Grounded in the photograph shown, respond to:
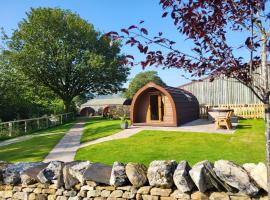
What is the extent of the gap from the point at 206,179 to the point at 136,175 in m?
1.40

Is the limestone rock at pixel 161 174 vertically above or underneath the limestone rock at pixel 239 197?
above

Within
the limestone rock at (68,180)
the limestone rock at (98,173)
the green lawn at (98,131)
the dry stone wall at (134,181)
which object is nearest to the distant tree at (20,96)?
the green lawn at (98,131)

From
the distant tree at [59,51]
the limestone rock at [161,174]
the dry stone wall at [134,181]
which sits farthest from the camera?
the distant tree at [59,51]

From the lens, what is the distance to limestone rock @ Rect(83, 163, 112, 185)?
5848 millimetres

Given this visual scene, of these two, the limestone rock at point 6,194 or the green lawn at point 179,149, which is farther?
the green lawn at point 179,149

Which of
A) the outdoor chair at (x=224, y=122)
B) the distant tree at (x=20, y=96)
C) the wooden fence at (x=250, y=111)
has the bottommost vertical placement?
the outdoor chair at (x=224, y=122)

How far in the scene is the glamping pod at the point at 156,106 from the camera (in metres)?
21.3

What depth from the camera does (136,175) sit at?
18.4 ft

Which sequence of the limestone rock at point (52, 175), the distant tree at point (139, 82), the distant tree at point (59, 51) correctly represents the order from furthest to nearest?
the distant tree at point (139, 82) < the distant tree at point (59, 51) < the limestone rock at point (52, 175)

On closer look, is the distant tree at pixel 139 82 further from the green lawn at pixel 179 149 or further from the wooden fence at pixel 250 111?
the green lawn at pixel 179 149

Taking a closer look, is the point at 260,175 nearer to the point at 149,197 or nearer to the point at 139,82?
the point at 149,197

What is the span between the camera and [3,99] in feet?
98.0

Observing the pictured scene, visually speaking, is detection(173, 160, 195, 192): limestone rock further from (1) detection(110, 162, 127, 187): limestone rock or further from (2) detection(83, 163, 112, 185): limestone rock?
(2) detection(83, 163, 112, 185): limestone rock

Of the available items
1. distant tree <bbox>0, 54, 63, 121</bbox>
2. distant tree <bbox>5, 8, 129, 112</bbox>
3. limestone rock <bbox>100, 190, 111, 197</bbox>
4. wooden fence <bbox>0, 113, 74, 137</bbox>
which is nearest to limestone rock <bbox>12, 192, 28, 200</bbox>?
limestone rock <bbox>100, 190, 111, 197</bbox>
